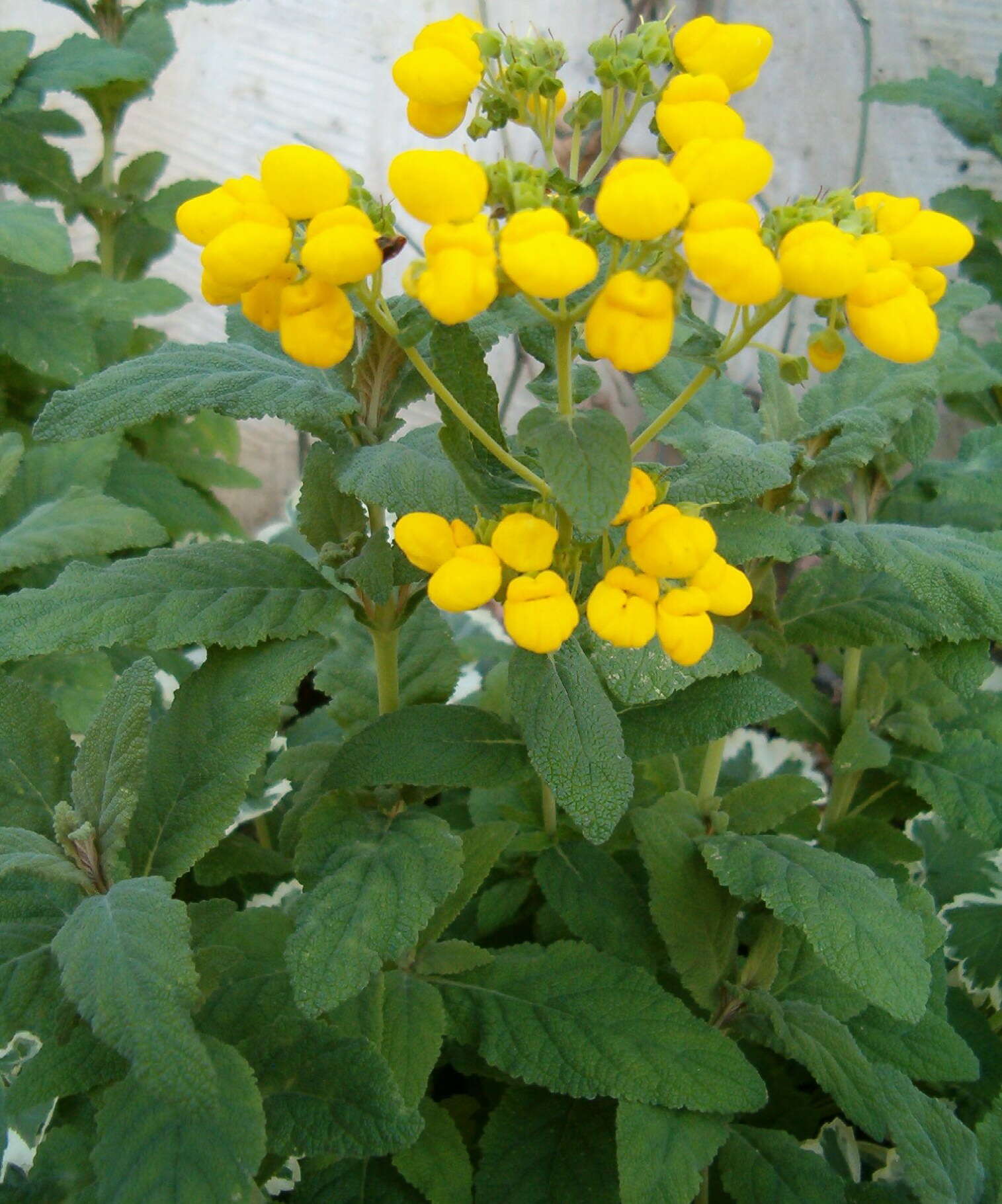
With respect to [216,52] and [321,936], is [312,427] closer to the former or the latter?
[321,936]

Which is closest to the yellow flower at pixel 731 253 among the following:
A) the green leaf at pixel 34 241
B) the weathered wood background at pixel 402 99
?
the green leaf at pixel 34 241

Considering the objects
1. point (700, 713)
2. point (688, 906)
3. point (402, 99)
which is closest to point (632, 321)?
point (700, 713)

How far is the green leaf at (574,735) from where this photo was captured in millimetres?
546

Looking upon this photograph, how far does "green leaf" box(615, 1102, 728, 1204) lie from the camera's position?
61 centimetres

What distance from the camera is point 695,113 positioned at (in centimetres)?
46

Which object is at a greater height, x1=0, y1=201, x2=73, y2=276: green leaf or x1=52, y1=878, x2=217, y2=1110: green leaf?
x1=0, y1=201, x2=73, y2=276: green leaf

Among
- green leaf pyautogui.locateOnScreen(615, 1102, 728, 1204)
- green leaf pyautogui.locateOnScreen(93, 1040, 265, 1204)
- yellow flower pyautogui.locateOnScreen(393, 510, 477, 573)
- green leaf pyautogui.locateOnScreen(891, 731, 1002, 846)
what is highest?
yellow flower pyautogui.locateOnScreen(393, 510, 477, 573)

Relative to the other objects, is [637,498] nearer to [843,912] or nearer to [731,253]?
[731,253]

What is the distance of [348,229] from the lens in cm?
44

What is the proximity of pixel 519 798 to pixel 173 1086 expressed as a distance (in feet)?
1.45

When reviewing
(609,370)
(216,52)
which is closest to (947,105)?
(609,370)

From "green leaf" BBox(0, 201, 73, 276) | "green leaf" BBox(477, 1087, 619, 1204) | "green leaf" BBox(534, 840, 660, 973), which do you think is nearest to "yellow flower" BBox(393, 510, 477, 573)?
"green leaf" BBox(534, 840, 660, 973)

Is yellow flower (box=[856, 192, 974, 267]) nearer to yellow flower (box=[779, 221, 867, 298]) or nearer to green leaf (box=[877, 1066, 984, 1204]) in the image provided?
yellow flower (box=[779, 221, 867, 298])

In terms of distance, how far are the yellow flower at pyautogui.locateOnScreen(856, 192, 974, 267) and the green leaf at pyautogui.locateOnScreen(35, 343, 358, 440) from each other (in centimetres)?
29
